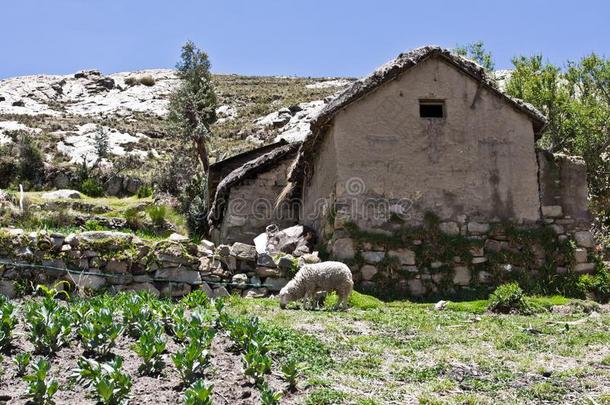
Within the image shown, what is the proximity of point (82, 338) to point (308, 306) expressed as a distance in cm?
447

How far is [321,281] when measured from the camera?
33.3 ft

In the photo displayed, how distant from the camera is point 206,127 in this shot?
110ft

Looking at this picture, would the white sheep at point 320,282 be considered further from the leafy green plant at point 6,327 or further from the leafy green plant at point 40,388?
the leafy green plant at point 40,388

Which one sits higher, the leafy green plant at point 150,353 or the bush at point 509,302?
the leafy green plant at point 150,353

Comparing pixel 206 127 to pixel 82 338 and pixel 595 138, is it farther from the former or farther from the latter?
pixel 82 338

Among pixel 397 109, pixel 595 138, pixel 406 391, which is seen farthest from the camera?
pixel 595 138

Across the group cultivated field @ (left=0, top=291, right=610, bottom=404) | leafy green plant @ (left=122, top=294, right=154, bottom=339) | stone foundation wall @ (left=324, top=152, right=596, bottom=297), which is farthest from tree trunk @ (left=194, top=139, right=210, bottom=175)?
leafy green plant @ (left=122, top=294, right=154, bottom=339)

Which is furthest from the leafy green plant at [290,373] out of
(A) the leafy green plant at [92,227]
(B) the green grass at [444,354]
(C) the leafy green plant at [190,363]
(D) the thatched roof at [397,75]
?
(A) the leafy green plant at [92,227]

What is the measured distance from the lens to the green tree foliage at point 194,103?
107ft

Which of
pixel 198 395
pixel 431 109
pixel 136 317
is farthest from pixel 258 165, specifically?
pixel 198 395

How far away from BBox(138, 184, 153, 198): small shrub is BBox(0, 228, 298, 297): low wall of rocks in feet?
71.5

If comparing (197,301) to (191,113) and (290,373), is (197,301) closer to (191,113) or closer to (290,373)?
(290,373)

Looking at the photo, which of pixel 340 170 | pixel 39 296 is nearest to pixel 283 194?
pixel 340 170

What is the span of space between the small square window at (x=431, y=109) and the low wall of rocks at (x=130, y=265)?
188 inches
